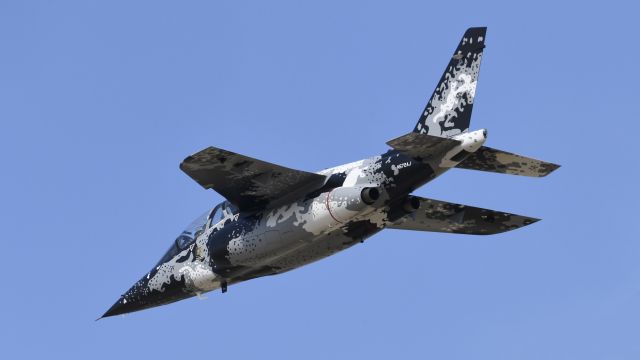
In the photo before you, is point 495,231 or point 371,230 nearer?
point 371,230

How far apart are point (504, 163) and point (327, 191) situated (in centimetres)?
455

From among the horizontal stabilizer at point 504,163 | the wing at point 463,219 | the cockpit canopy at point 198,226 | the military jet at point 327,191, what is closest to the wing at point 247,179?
the military jet at point 327,191

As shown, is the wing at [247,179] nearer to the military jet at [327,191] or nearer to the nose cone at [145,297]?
the military jet at [327,191]

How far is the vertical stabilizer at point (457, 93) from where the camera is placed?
3325cm

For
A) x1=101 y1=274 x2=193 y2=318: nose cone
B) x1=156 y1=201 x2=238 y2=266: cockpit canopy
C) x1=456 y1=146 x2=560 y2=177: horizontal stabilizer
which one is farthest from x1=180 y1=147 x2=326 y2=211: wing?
x1=456 y1=146 x2=560 y2=177: horizontal stabilizer

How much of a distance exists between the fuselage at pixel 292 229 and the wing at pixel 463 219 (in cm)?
288

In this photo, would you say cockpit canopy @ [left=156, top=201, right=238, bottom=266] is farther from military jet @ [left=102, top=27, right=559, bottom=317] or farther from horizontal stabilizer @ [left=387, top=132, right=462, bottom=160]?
horizontal stabilizer @ [left=387, top=132, right=462, bottom=160]

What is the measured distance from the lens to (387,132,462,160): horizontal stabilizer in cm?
3134

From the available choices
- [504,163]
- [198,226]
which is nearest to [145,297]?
[198,226]

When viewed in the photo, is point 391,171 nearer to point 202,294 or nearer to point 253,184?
point 253,184

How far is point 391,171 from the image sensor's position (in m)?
33.2

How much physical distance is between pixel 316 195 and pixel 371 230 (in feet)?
6.33

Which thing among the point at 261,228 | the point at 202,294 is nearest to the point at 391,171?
the point at 261,228

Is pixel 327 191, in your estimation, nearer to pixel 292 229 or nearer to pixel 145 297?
pixel 292 229
